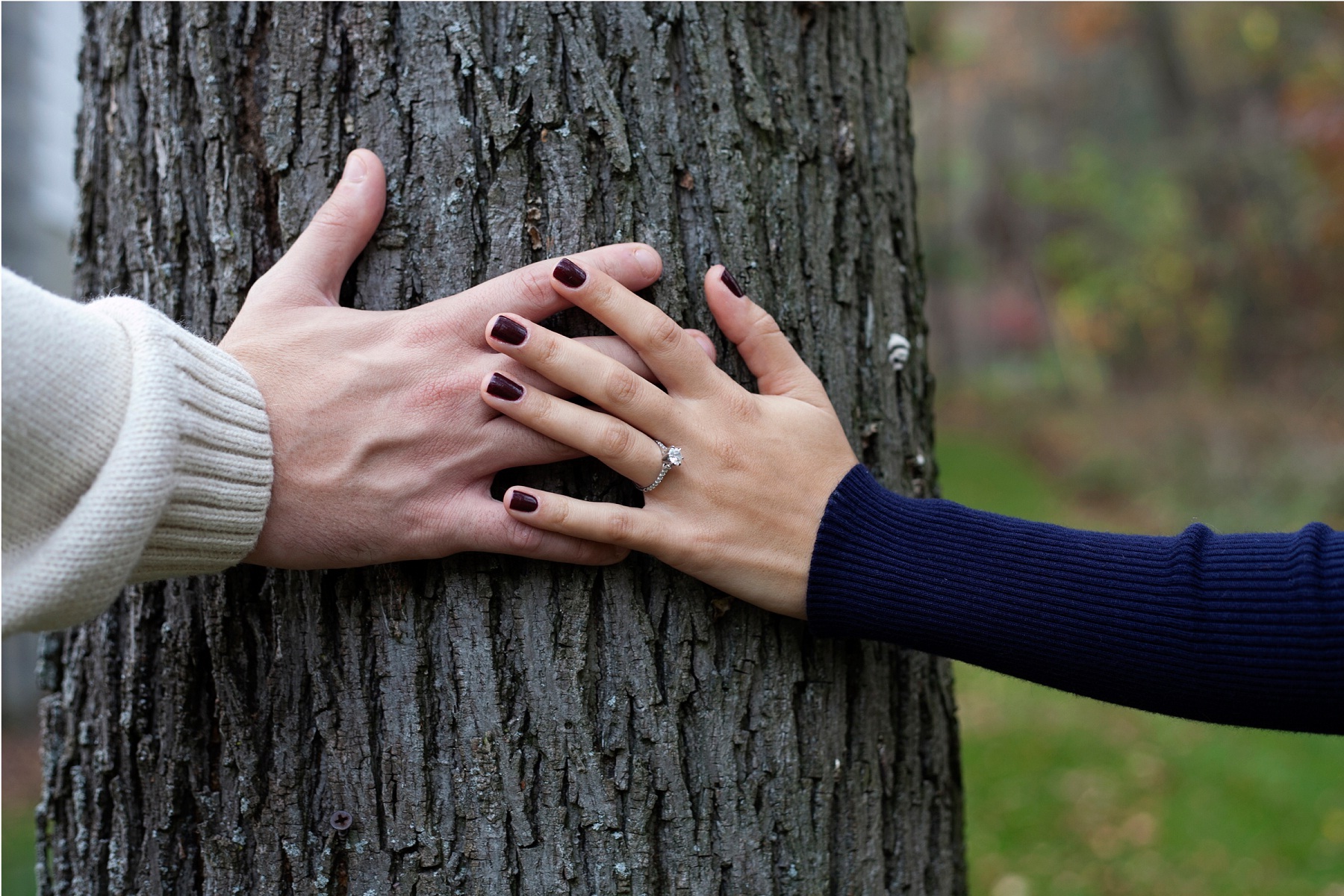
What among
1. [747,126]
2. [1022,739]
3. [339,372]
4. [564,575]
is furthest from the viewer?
[1022,739]

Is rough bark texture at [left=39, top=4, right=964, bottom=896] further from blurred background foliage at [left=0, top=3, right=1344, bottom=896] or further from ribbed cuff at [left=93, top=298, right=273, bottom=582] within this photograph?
blurred background foliage at [left=0, top=3, right=1344, bottom=896]

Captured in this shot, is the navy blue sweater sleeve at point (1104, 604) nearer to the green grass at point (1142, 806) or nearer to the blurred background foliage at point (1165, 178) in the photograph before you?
the green grass at point (1142, 806)

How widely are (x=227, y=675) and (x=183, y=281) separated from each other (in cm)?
65

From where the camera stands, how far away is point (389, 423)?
1238 mm

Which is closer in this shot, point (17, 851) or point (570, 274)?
point (570, 274)

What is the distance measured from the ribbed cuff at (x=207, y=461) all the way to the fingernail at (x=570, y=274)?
0.44 meters

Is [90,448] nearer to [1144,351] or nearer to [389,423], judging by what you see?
[389,423]

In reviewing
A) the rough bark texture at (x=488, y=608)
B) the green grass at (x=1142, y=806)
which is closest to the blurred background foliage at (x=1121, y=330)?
the green grass at (x=1142, y=806)

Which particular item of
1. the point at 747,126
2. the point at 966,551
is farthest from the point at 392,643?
the point at 747,126

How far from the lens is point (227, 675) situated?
1.44 metres

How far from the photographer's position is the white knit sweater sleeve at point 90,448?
102cm

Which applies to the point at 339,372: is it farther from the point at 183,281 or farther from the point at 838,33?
the point at 838,33

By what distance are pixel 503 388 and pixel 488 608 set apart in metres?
0.34

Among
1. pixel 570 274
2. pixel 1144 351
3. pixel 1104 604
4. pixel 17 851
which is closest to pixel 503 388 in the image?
pixel 570 274
